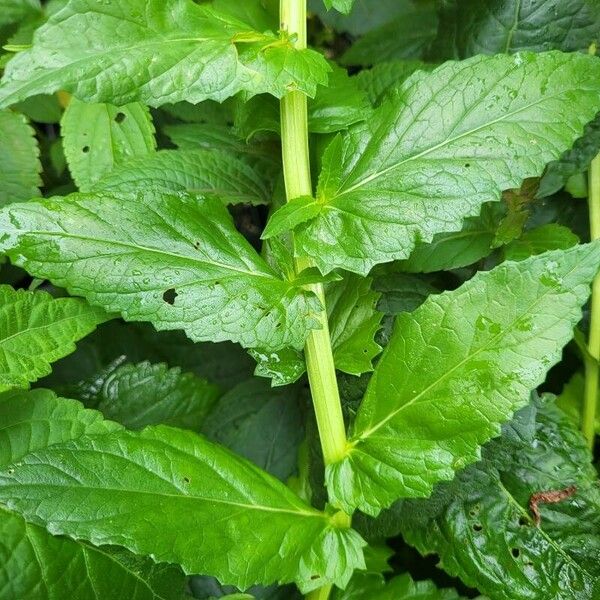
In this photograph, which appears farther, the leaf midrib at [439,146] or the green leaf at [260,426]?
the green leaf at [260,426]

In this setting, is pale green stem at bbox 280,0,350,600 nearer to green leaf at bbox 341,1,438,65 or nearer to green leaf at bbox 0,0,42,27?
green leaf at bbox 341,1,438,65

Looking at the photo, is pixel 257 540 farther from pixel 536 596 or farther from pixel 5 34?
pixel 5 34

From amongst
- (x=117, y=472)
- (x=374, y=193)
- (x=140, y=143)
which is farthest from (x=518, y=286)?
(x=140, y=143)

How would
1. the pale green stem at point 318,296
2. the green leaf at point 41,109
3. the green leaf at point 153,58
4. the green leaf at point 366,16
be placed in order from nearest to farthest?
1. the green leaf at point 153,58
2. the pale green stem at point 318,296
3. the green leaf at point 41,109
4. the green leaf at point 366,16

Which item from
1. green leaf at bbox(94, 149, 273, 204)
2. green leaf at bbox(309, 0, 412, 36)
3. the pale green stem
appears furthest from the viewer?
green leaf at bbox(309, 0, 412, 36)

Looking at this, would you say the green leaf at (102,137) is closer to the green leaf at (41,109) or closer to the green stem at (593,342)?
the green leaf at (41,109)

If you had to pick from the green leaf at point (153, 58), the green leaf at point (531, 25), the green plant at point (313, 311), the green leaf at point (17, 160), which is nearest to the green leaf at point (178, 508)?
the green plant at point (313, 311)

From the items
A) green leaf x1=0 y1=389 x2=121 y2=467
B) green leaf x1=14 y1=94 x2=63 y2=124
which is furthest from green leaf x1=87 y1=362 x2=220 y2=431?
green leaf x1=14 y1=94 x2=63 y2=124
